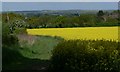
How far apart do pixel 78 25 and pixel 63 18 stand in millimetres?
2877

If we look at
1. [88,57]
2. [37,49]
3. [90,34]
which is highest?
[88,57]

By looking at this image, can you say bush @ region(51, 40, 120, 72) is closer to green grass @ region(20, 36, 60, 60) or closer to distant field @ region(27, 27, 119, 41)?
green grass @ region(20, 36, 60, 60)

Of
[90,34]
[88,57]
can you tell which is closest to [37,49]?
[90,34]

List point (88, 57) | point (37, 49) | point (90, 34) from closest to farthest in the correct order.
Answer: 1. point (88, 57)
2. point (37, 49)
3. point (90, 34)

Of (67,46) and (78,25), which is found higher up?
(67,46)

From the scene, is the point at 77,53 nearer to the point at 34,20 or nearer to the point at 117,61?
the point at 117,61

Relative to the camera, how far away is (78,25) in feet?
159

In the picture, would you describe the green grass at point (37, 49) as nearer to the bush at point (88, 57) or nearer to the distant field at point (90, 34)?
the distant field at point (90, 34)

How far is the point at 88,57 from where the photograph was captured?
1073 centimetres

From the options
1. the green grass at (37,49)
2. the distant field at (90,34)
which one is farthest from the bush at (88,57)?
the distant field at (90,34)

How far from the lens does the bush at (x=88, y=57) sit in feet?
34.9

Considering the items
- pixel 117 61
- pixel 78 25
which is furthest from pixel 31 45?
pixel 78 25

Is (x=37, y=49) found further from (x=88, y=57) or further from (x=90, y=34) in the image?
(x=88, y=57)

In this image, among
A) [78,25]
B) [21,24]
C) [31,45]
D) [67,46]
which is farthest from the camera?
[78,25]
